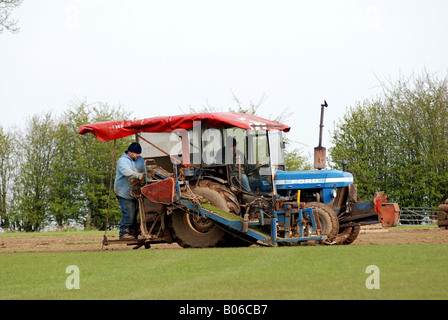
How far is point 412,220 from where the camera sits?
39.0 m

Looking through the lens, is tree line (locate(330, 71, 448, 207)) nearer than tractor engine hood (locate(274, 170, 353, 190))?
No

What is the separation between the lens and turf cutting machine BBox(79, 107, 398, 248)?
617 inches

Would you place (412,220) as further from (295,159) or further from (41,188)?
(41,188)

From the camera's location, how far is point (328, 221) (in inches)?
619

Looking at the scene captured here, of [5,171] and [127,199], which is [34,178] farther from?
[127,199]

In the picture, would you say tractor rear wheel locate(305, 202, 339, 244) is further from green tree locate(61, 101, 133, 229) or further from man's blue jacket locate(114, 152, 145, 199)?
green tree locate(61, 101, 133, 229)

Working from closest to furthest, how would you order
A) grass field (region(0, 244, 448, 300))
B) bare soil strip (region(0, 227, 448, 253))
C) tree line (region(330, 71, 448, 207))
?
grass field (region(0, 244, 448, 300)) < bare soil strip (region(0, 227, 448, 253)) < tree line (region(330, 71, 448, 207))

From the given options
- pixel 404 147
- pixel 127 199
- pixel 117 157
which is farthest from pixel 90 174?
pixel 127 199

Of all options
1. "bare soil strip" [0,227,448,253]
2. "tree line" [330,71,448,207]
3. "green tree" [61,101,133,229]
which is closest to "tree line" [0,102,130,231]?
"green tree" [61,101,133,229]

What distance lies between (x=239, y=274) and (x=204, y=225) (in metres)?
5.89

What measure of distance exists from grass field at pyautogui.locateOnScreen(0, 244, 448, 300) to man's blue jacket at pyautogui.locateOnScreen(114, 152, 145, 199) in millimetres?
2197

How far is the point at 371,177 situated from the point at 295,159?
5307 millimetres

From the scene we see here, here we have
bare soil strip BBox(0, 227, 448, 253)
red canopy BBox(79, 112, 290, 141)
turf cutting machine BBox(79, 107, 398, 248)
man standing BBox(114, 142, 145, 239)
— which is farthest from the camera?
bare soil strip BBox(0, 227, 448, 253)
